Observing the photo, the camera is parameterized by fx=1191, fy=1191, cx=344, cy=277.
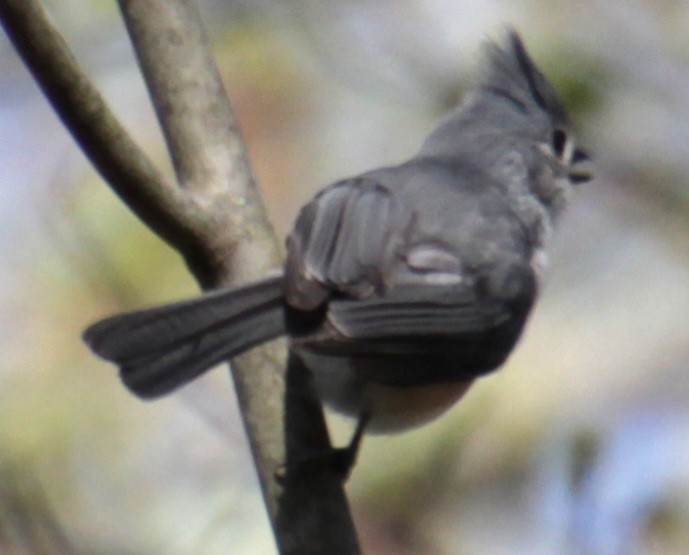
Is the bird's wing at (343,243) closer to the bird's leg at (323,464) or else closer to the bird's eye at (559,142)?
the bird's leg at (323,464)

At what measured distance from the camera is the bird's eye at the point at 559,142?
3.17m

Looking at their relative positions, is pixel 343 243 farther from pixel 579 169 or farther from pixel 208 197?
pixel 579 169

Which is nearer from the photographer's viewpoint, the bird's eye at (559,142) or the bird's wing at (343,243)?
the bird's wing at (343,243)

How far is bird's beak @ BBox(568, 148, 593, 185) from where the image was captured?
3.21 meters

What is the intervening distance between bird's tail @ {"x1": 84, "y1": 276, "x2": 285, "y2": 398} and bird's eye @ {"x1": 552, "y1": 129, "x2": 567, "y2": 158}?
1278 millimetres

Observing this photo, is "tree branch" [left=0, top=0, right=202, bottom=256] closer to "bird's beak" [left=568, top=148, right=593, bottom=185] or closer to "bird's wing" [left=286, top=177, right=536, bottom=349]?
"bird's wing" [left=286, top=177, right=536, bottom=349]

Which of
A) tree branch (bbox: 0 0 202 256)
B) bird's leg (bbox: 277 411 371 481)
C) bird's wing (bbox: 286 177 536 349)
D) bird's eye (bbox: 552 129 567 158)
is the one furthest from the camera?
bird's eye (bbox: 552 129 567 158)

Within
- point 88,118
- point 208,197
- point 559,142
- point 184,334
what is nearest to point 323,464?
point 184,334

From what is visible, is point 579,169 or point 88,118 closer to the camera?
point 88,118

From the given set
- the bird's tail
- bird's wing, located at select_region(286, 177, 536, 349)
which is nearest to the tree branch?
the bird's tail

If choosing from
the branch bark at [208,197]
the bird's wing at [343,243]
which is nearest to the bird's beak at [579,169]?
the bird's wing at [343,243]

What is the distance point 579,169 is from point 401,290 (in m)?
1.09

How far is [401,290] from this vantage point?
2320 mm

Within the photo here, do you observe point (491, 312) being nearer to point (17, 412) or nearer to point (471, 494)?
point (471, 494)
